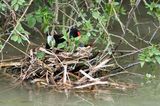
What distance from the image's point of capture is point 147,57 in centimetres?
431

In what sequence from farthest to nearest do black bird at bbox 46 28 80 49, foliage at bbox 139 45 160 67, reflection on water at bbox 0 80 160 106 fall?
1. black bird at bbox 46 28 80 49
2. foliage at bbox 139 45 160 67
3. reflection on water at bbox 0 80 160 106

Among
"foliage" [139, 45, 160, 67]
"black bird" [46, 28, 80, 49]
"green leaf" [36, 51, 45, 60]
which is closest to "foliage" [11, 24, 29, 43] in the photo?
"green leaf" [36, 51, 45, 60]

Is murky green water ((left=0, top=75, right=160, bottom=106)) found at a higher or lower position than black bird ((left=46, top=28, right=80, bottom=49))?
lower

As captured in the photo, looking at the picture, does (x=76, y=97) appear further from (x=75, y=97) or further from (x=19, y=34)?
(x=19, y=34)

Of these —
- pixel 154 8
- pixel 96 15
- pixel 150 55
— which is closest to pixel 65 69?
pixel 96 15

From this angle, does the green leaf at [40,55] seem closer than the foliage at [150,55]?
No

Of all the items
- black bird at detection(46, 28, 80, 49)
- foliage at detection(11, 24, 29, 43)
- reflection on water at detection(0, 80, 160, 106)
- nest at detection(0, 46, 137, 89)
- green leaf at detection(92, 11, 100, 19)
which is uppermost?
green leaf at detection(92, 11, 100, 19)

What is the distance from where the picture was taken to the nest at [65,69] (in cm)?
440

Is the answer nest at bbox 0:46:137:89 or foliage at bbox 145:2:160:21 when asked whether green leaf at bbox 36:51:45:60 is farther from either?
foliage at bbox 145:2:160:21

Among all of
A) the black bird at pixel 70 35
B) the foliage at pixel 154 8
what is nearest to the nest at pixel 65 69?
the black bird at pixel 70 35

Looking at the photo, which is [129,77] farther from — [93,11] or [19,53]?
[19,53]

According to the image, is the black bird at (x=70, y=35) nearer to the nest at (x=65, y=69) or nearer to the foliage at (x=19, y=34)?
the nest at (x=65, y=69)

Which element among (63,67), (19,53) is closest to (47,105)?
(63,67)

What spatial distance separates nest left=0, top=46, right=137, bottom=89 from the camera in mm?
4402
